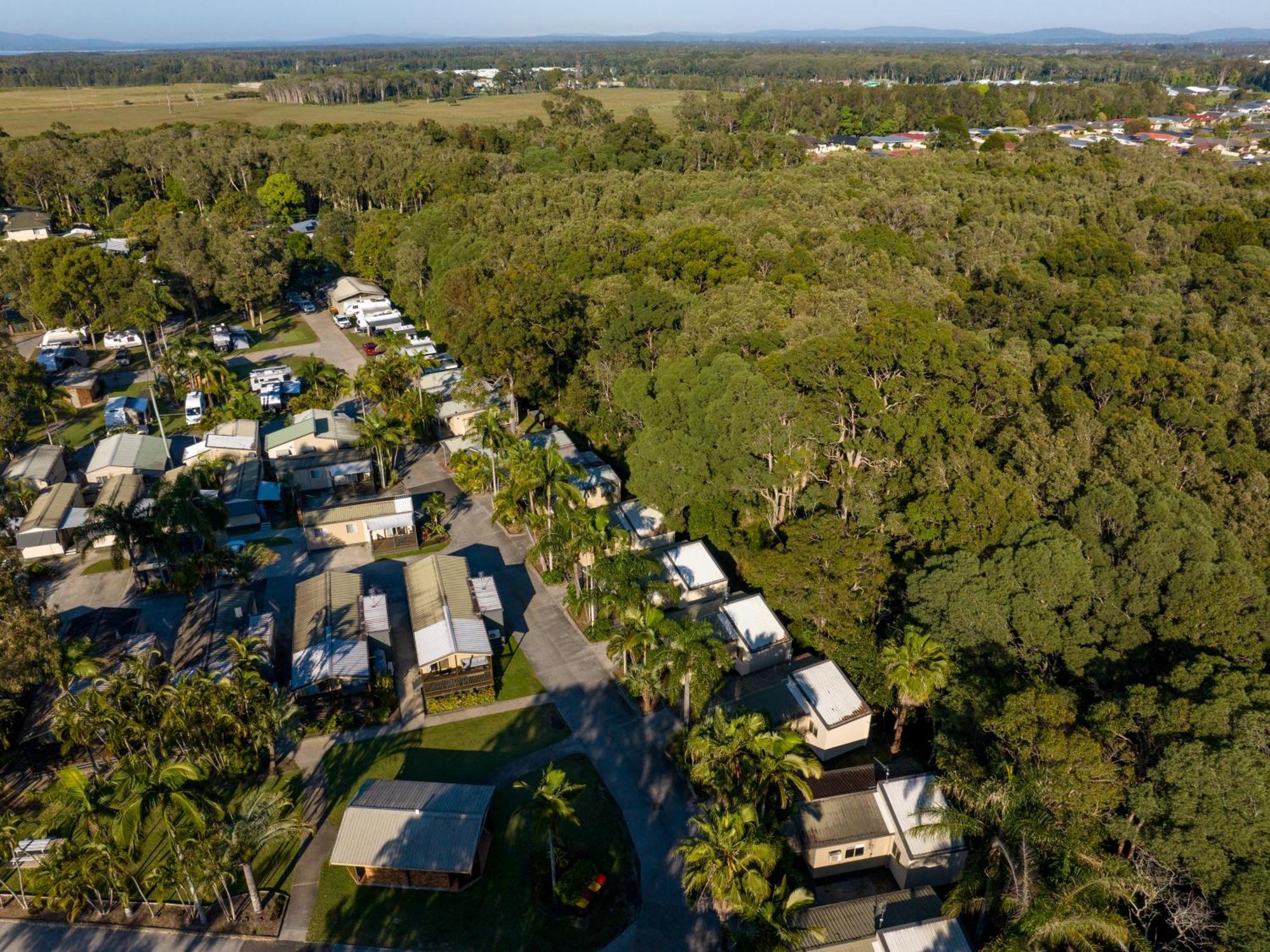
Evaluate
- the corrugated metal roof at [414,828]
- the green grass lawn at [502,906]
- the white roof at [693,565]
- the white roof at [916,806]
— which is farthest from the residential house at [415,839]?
the white roof at [693,565]

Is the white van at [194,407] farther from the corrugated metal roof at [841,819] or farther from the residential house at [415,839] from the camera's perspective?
the corrugated metal roof at [841,819]

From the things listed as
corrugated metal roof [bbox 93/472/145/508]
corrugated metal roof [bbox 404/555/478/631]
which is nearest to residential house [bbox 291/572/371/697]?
corrugated metal roof [bbox 404/555/478/631]

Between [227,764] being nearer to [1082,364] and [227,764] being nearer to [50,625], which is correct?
[50,625]

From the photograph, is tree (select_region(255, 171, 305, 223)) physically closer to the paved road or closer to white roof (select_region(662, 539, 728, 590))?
the paved road

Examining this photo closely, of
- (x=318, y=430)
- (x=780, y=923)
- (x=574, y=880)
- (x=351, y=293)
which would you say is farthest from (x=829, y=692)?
(x=351, y=293)

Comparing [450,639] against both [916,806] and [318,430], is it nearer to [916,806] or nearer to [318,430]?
[916,806]

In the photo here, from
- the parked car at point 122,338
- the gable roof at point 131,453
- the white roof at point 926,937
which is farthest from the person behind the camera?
the parked car at point 122,338

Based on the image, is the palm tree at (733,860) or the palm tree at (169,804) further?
the palm tree at (169,804)
